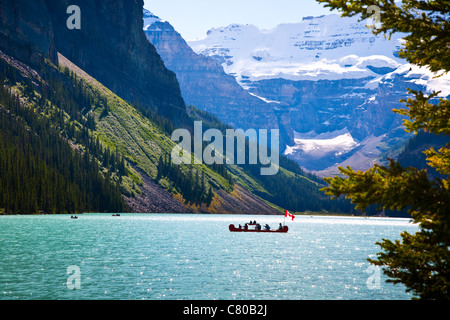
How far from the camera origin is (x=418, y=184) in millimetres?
17766

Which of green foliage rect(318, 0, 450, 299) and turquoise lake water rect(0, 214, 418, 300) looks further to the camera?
turquoise lake water rect(0, 214, 418, 300)

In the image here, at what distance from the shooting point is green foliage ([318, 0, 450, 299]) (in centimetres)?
1777

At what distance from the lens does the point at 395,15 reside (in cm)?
1833

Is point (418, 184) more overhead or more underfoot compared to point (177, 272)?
more overhead

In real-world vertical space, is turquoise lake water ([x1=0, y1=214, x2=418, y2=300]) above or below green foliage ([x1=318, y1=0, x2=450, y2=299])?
below

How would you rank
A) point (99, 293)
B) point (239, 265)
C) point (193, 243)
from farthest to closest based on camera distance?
point (193, 243) → point (239, 265) → point (99, 293)

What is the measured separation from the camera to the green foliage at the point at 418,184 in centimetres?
1777

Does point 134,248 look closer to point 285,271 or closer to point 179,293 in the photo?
point 285,271

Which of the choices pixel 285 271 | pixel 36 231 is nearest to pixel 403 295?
pixel 285 271

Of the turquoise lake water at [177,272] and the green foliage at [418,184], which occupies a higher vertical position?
the green foliage at [418,184]

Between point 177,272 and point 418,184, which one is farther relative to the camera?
point 177,272

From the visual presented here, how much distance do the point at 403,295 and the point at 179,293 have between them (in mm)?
22872

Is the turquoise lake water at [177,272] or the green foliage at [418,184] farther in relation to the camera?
the turquoise lake water at [177,272]
